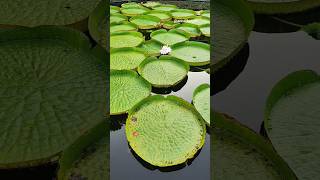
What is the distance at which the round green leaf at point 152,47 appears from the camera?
1.13 meters

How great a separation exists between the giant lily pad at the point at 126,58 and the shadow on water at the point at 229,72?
1.27ft

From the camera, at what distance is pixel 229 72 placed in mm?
629

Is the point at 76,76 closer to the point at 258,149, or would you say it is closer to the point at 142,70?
the point at 258,149

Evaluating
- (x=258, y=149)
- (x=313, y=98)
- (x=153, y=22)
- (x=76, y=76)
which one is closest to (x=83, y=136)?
(x=76, y=76)

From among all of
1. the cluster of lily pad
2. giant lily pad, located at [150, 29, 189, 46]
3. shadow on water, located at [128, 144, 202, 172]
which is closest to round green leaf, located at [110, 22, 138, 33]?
the cluster of lily pad

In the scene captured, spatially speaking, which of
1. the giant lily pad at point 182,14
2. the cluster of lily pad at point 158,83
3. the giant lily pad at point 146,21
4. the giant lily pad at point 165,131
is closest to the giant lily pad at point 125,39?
the cluster of lily pad at point 158,83

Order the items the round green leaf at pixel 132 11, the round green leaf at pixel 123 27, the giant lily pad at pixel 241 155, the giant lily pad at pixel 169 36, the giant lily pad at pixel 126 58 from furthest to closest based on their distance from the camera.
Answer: the round green leaf at pixel 132 11
the round green leaf at pixel 123 27
the giant lily pad at pixel 169 36
the giant lily pad at pixel 126 58
the giant lily pad at pixel 241 155

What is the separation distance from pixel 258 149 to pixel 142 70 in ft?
1.84

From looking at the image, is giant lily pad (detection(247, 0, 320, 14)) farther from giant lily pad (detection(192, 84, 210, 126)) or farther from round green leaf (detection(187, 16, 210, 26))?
round green leaf (detection(187, 16, 210, 26))

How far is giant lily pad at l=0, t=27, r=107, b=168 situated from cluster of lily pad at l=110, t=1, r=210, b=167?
16 centimetres

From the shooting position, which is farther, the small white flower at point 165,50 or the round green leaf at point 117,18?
the round green leaf at point 117,18

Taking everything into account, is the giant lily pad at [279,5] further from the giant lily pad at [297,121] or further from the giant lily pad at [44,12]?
the giant lily pad at [44,12]

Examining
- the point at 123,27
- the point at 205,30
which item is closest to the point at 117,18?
the point at 123,27

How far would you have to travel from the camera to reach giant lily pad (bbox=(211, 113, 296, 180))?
1.30 feet
